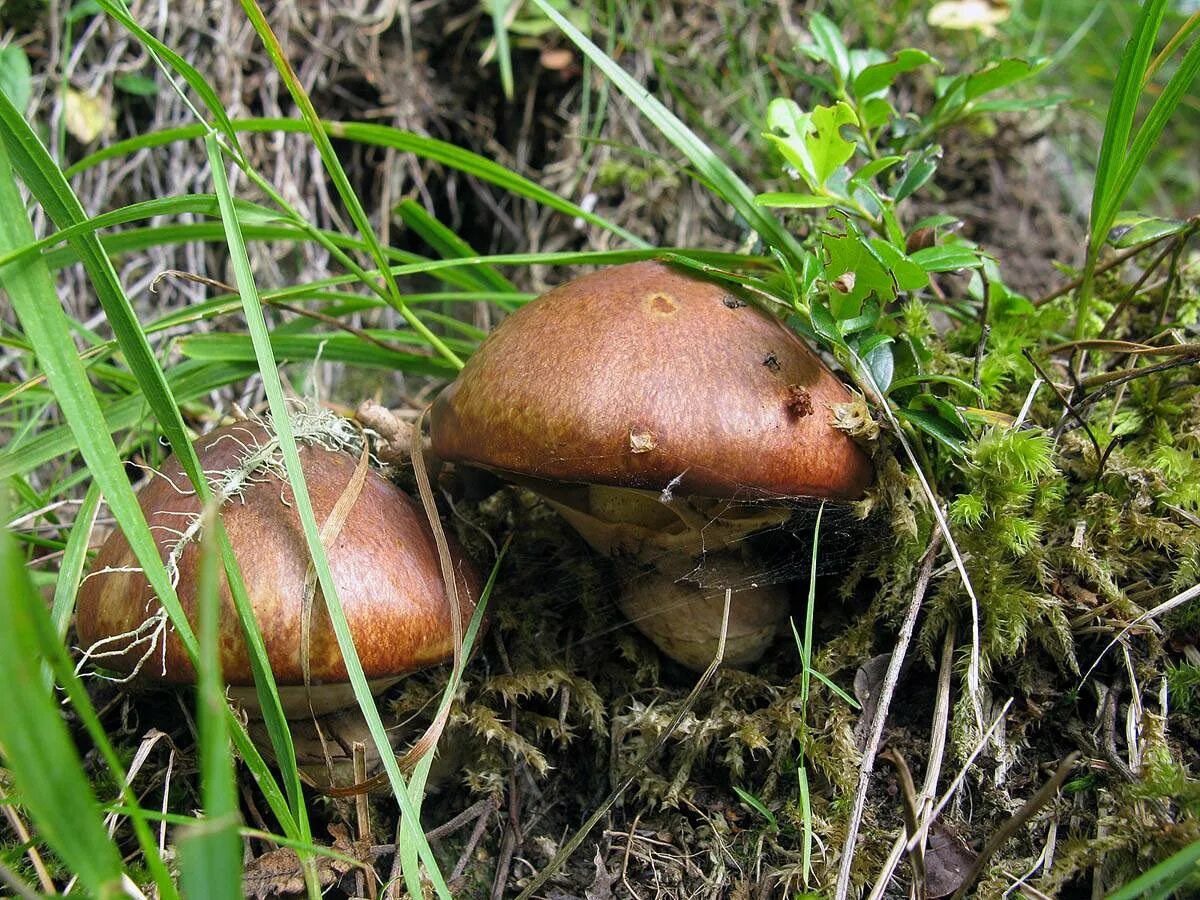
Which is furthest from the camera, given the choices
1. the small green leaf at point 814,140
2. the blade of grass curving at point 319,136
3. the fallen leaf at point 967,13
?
the fallen leaf at point 967,13

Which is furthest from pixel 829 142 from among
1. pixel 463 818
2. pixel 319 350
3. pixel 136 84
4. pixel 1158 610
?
pixel 136 84

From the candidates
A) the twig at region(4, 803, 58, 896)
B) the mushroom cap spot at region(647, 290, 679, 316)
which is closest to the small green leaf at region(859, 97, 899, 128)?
the mushroom cap spot at region(647, 290, 679, 316)

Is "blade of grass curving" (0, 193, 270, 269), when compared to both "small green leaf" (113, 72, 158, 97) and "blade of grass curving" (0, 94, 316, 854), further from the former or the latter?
"small green leaf" (113, 72, 158, 97)

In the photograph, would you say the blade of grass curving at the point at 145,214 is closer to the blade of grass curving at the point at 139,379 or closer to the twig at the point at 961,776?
the blade of grass curving at the point at 139,379

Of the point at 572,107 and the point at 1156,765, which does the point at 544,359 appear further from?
the point at 572,107

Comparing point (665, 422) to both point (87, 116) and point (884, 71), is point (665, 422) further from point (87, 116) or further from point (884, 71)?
point (87, 116)

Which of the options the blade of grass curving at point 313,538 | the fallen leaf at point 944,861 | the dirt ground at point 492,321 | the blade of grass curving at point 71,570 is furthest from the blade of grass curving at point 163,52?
the fallen leaf at point 944,861
